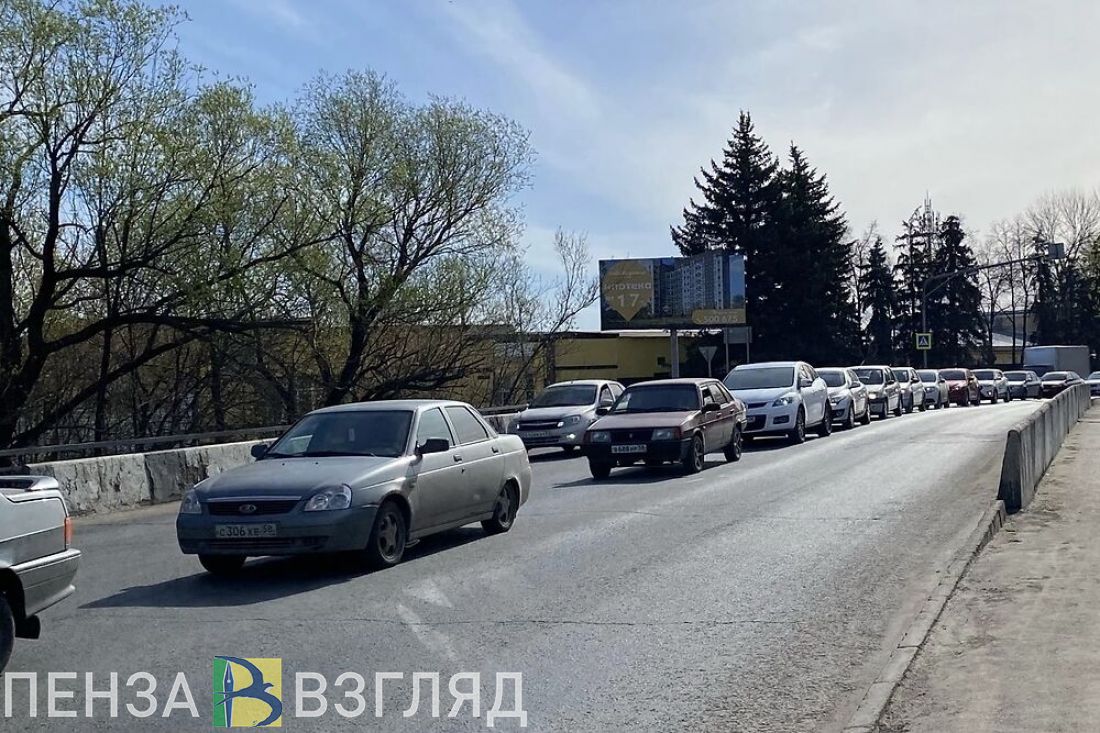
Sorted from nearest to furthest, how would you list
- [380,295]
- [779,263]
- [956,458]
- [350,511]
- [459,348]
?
[350,511] < [956,458] < [380,295] < [459,348] < [779,263]

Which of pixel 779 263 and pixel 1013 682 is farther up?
pixel 779 263

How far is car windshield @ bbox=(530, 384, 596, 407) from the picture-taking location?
88.4ft

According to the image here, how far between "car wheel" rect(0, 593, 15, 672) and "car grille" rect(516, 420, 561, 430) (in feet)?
63.4

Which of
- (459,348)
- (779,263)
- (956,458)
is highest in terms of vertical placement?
(779,263)

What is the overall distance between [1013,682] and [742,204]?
2373 inches

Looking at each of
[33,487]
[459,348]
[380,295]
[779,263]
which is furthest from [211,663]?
[779,263]

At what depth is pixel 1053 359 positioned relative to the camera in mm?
66062

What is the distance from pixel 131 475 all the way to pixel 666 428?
8.03 meters

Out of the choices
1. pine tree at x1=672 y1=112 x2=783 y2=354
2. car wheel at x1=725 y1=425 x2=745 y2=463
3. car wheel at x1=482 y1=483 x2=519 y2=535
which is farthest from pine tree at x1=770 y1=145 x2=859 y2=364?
car wheel at x1=482 y1=483 x2=519 y2=535

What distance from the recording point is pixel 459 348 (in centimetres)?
4009

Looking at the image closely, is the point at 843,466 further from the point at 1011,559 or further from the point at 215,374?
the point at 215,374

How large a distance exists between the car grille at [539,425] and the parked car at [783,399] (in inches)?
159

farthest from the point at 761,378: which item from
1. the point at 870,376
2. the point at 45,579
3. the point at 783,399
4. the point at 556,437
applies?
the point at 45,579

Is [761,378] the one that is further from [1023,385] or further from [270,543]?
[1023,385]
